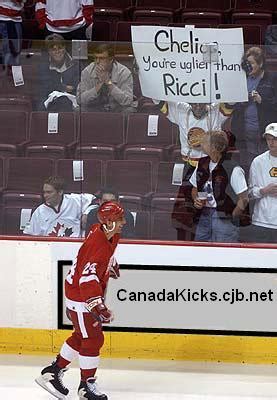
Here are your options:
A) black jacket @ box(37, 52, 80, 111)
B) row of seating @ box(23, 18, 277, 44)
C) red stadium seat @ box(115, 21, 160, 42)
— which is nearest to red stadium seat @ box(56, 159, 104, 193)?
black jacket @ box(37, 52, 80, 111)

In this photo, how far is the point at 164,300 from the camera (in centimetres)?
803

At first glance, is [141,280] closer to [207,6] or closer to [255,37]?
[255,37]

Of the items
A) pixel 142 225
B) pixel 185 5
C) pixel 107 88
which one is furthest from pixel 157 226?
pixel 185 5

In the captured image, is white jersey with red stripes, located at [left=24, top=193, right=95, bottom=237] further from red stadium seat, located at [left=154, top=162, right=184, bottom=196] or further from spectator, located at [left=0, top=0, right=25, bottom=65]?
spectator, located at [left=0, top=0, right=25, bottom=65]

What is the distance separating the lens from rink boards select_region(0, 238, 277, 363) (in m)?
7.97

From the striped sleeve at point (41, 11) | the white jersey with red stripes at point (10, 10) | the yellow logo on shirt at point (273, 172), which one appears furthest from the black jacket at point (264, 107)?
the white jersey with red stripes at point (10, 10)

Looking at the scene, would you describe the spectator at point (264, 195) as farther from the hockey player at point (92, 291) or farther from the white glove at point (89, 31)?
the white glove at point (89, 31)

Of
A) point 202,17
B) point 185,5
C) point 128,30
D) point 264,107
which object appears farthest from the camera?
point 185,5

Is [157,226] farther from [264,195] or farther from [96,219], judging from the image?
[264,195]

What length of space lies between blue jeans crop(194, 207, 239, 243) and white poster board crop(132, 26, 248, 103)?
70cm

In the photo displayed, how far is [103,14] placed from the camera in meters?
10.1

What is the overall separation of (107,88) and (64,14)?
1.87 metres

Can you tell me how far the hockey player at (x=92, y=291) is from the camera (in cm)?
706

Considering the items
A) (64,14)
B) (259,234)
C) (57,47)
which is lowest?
(259,234)
